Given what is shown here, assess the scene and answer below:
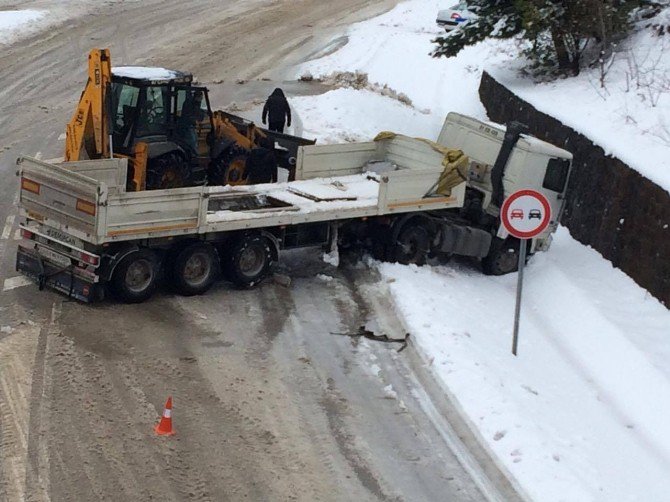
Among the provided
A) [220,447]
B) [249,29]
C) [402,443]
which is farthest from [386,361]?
[249,29]

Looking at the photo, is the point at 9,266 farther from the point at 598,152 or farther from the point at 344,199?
the point at 598,152

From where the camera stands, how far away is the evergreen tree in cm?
2202

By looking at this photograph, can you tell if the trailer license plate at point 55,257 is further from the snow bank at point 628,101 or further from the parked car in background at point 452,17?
the parked car in background at point 452,17

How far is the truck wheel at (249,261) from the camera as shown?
1390 cm

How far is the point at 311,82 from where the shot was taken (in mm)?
29172

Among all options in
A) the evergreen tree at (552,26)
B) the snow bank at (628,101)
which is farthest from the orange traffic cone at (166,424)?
the evergreen tree at (552,26)

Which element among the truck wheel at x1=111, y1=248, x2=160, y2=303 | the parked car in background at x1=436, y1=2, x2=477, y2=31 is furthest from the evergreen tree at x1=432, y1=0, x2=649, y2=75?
the parked car in background at x1=436, y1=2, x2=477, y2=31

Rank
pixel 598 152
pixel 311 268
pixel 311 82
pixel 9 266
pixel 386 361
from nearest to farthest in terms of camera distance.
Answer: pixel 386 361 → pixel 9 266 → pixel 311 268 → pixel 598 152 → pixel 311 82

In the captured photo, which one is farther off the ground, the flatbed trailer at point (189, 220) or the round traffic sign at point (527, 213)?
the round traffic sign at point (527, 213)

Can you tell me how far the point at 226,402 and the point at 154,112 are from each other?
6.23 metres

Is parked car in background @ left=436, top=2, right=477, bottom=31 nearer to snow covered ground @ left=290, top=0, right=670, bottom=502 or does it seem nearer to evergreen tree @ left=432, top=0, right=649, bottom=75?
evergreen tree @ left=432, top=0, right=649, bottom=75

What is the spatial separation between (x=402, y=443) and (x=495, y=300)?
5.44m

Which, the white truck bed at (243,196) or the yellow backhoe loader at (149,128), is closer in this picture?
the white truck bed at (243,196)

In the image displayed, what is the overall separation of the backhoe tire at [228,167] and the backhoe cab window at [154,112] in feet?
4.35
